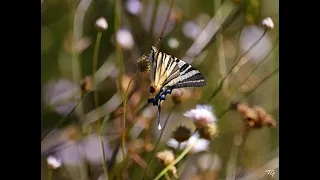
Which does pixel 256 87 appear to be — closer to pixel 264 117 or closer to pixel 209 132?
pixel 264 117

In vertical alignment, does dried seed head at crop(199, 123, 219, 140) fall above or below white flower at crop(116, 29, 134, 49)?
below

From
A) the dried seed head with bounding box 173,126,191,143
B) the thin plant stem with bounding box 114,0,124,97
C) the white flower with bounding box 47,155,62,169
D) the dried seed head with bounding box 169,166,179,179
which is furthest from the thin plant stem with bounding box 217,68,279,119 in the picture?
the white flower with bounding box 47,155,62,169

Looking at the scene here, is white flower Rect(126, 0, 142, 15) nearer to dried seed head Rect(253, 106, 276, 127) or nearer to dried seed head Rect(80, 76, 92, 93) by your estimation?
dried seed head Rect(80, 76, 92, 93)

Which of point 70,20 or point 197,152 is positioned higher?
point 70,20

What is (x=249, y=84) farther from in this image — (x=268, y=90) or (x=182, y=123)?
(x=182, y=123)

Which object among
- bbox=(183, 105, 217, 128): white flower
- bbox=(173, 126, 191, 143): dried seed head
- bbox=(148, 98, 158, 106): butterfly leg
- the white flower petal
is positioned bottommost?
the white flower petal
